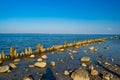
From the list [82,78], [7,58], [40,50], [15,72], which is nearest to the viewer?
[82,78]

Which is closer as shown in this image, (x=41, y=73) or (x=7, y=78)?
(x=7, y=78)

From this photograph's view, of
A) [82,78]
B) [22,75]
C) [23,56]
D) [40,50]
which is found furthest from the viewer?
[40,50]

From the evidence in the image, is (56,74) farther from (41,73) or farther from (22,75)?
(22,75)

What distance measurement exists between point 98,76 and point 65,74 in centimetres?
325

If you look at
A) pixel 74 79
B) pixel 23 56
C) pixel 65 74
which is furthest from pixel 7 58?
pixel 74 79

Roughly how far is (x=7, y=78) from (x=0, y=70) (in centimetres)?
238

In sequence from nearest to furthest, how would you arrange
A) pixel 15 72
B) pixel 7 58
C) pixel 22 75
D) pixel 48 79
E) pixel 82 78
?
pixel 82 78 < pixel 48 79 < pixel 22 75 < pixel 15 72 < pixel 7 58

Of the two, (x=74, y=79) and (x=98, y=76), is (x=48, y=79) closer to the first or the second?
(x=74, y=79)

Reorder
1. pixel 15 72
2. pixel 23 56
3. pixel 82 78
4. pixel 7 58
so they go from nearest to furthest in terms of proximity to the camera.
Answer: pixel 82 78, pixel 15 72, pixel 7 58, pixel 23 56

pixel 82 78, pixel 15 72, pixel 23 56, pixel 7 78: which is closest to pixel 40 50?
pixel 23 56

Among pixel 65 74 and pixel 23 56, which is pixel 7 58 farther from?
pixel 65 74

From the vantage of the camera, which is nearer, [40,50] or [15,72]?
[15,72]

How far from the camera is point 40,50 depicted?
3575 centimetres

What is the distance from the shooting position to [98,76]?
17.0m
